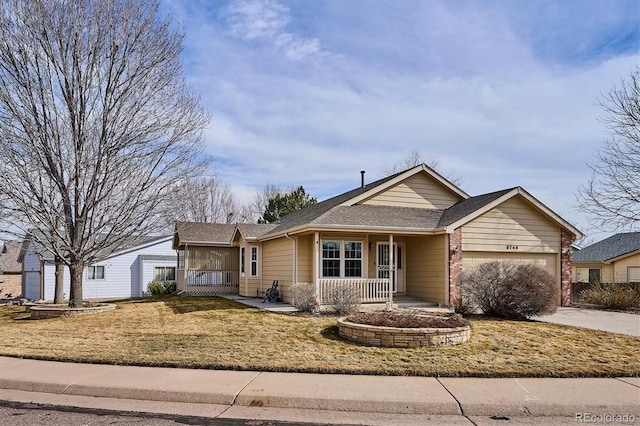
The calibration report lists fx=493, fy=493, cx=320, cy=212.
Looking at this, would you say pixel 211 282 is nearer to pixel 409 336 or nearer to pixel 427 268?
pixel 427 268

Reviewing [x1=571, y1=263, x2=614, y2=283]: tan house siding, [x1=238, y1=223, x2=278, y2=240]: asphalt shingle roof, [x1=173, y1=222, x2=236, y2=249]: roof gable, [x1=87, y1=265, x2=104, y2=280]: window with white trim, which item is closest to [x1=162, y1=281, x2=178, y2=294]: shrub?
[x1=173, y1=222, x2=236, y2=249]: roof gable

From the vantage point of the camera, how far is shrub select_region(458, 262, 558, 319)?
12984 millimetres

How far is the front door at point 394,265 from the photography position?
18156 millimetres

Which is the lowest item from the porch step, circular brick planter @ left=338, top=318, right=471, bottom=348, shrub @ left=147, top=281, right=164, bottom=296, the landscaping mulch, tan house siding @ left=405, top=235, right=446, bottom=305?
shrub @ left=147, top=281, right=164, bottom=296

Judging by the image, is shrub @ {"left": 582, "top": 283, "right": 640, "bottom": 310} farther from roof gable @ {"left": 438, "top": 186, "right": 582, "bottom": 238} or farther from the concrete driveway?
roof gable @ {"left": 438, "top": 186, "right": 582, "bottom": 238}

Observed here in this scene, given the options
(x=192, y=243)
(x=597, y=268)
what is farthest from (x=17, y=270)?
(x=597, y=268)

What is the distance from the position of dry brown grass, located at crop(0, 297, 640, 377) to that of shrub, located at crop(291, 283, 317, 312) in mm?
1316

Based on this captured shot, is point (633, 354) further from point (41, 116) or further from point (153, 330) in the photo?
point (41, 116)

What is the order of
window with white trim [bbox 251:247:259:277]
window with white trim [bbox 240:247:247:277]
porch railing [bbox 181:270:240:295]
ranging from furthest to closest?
porch railing [bbox 181:270:240:295] < window with white trim [bbox 240:247:247:277] < window with white trim [bbox 251:247:259:277]

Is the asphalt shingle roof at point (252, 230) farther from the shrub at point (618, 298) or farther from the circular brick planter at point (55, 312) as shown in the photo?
the shrub at point (618, 298)

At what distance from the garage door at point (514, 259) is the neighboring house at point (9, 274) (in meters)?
35.6

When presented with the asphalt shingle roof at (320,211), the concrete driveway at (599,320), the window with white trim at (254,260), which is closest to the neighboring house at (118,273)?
the window with white trim at (254,260)

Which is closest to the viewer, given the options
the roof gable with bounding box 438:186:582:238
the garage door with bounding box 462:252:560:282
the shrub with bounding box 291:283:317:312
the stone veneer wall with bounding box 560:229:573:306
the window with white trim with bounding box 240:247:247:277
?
the shrub with bounding box 291:283:317:312

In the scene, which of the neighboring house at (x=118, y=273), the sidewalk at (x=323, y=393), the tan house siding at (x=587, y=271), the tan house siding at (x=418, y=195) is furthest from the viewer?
the tan house siding at (x=587, y=271)
